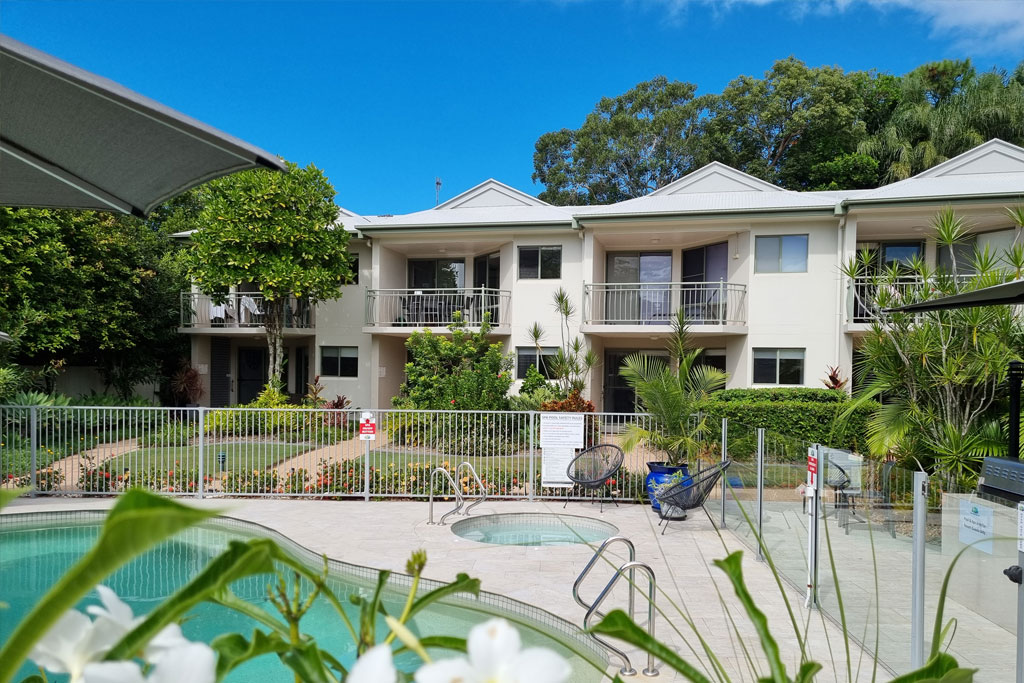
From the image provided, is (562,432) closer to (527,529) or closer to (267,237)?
(527,529)

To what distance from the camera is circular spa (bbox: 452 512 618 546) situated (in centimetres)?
923

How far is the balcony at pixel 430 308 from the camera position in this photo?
60.5 ft

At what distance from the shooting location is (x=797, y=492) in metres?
6.44

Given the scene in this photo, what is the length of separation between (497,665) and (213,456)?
12.3m

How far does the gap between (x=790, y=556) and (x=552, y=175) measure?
3627cm

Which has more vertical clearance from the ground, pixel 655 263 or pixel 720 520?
pixel 655 263

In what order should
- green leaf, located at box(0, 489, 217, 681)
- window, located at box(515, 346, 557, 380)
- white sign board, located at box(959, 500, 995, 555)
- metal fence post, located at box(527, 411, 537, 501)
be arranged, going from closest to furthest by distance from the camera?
green leaf, located at box(0, 489, 217, 681) < white sign board, located at box(959, 500, 995, 555) < metal fence post, located at box(527, 411, 537, 501) < window, located at box(515, 346, 557, 380)

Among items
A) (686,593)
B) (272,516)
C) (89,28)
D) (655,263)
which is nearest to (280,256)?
(89,28)

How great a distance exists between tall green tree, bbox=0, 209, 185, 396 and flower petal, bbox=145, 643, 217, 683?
17125 mm

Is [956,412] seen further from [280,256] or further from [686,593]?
[280,256]

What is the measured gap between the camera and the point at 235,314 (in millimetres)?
20109

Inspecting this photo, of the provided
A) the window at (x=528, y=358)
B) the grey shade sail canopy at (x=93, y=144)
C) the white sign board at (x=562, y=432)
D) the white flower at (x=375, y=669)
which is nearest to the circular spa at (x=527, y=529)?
the white sign board at (x=562, y=432)

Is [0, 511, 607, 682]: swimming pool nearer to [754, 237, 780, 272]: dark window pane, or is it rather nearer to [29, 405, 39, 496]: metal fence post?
[29, 405, 39, 496]: metal fence post

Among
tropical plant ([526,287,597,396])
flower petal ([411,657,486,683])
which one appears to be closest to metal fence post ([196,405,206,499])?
tropical plant ([526,287,597,396])
